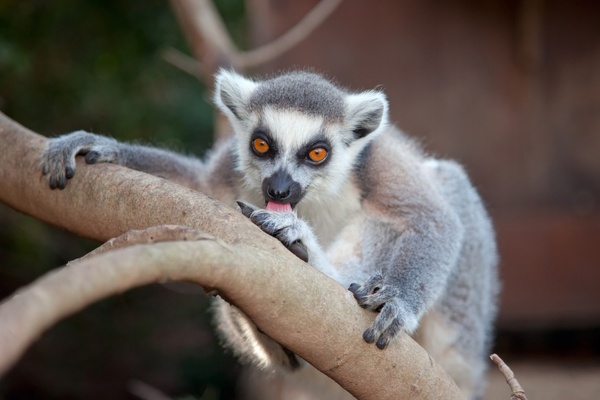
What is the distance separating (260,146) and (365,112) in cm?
68

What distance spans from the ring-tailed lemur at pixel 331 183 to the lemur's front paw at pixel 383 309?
3cm

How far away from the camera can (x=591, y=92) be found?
30.2ft

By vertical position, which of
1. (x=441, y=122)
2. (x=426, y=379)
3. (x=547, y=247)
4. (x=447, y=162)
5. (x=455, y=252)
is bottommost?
(x=426, y=379)

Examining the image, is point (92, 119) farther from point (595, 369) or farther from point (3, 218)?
point (595, 369)

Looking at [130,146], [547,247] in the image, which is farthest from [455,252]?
[547,247]

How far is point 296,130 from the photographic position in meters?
4.54

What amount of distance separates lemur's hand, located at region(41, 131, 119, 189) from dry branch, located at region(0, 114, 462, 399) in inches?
2.0

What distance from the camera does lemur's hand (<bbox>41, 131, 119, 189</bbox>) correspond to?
4.19 m

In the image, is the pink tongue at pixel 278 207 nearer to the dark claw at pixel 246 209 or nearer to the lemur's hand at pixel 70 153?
the dark claw at pixel 246 209

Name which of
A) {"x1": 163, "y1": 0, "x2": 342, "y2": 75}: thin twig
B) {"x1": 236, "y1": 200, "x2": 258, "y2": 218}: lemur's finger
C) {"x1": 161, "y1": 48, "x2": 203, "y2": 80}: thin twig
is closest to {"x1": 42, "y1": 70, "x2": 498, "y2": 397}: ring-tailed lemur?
{"x1": 236, "y1": 200, "x2": 258, "y2": 218}: lemur's finger

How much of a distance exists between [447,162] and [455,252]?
3.82 feet

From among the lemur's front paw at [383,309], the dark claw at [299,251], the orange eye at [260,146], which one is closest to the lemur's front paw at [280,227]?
the dark claw at [299,251]

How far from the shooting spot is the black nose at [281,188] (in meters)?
4.26

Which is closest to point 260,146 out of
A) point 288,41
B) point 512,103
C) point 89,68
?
point 288,41
